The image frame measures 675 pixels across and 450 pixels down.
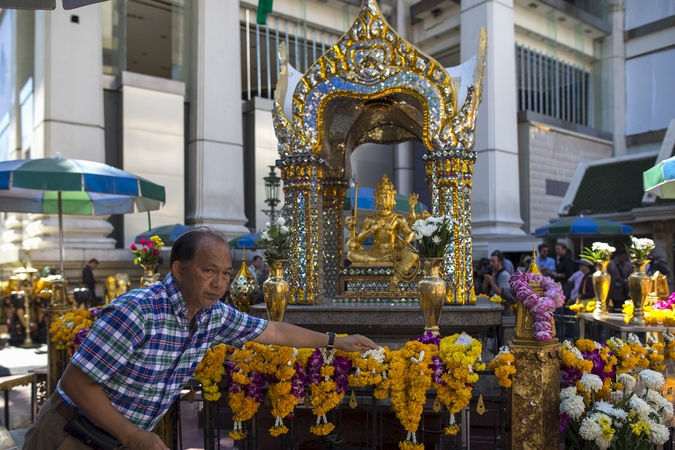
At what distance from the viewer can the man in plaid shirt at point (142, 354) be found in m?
2.44

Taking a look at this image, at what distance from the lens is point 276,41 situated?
17.6 meters

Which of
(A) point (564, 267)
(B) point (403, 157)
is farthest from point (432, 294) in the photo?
(B) point (403, 157)

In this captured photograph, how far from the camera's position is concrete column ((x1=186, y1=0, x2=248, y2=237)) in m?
15.0

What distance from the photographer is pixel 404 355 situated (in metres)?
3.95

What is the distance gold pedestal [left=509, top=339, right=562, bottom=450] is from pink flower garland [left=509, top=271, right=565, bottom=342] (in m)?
0.10

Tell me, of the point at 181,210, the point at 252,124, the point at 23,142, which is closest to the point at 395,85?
the point at 181,210

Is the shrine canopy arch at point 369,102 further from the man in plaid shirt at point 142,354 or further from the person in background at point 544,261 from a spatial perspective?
the person in background at point 544,261

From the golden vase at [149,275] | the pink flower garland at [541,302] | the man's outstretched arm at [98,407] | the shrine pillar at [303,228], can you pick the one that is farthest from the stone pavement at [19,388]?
the pink flower garland at [541,302]

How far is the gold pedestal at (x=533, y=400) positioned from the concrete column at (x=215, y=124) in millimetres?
11595

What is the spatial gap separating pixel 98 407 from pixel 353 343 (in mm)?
1624

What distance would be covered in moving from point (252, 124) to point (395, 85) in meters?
10.3

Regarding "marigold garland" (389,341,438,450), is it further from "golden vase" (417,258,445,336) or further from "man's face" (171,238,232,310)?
"man's face" (171,238,232,310)

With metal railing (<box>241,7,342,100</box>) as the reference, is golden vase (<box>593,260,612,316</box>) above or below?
below

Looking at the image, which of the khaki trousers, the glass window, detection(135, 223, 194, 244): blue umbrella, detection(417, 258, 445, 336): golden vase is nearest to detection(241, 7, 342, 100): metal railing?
the glass window
